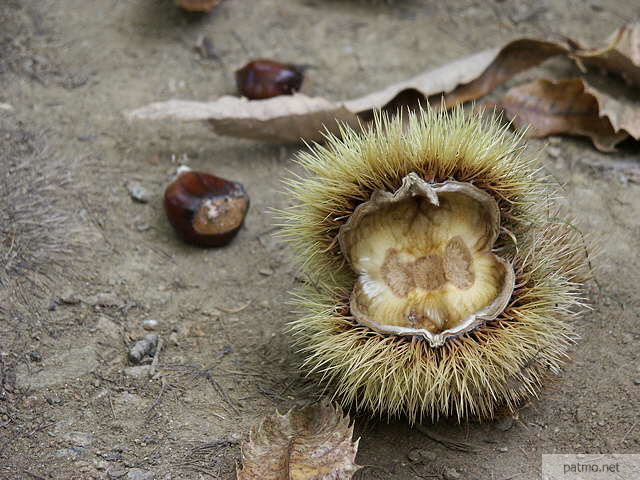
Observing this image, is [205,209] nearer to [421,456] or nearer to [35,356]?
[35,356]

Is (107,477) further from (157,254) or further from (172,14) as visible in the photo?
(172,14)

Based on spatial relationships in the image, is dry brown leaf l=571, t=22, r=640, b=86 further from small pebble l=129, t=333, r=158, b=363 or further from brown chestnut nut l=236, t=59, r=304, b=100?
small pebble l=129, t=333, r=158, b=363

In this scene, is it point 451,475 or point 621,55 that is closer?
point 451,475

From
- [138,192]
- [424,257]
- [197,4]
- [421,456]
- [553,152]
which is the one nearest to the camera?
[421,456]

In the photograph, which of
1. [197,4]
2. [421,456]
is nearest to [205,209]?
[421,456]

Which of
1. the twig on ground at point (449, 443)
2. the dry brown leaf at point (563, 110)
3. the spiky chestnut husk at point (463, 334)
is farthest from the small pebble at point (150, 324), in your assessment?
the dry brown leaf at point (563, 110)

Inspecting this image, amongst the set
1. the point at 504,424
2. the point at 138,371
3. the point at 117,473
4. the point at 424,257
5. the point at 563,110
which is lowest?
the point at 138,371

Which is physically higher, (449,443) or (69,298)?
(449,443)
